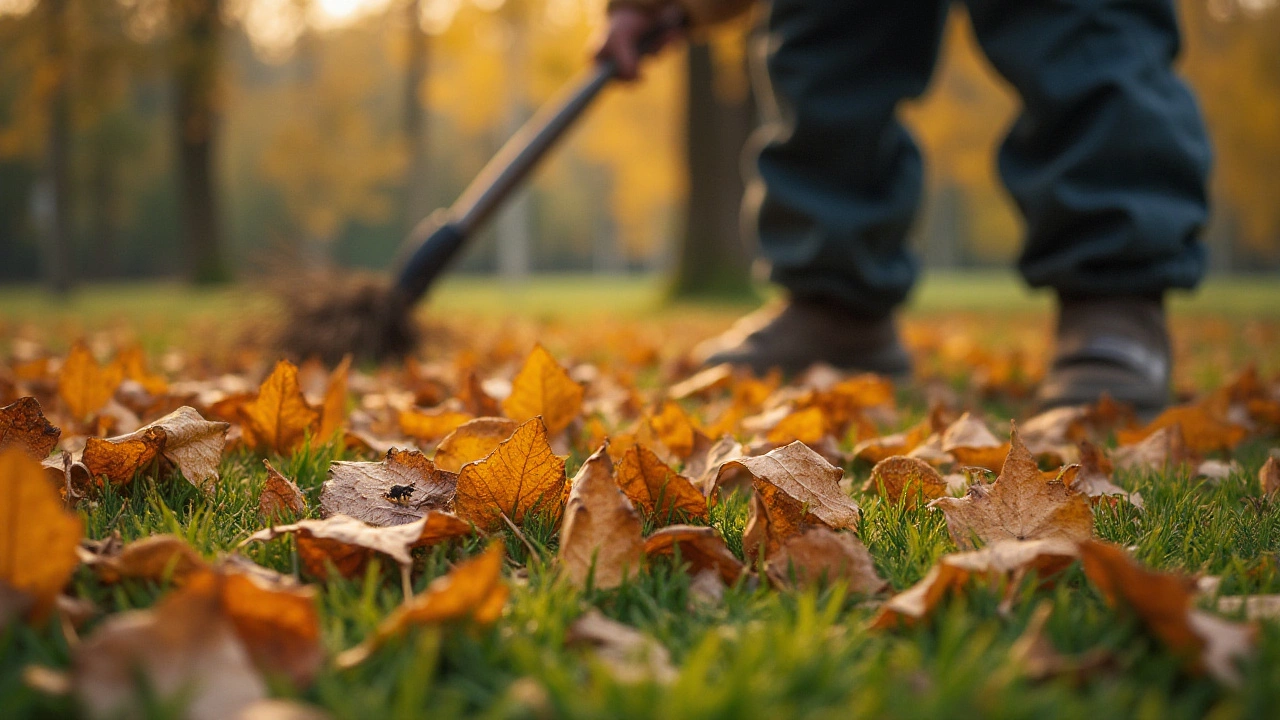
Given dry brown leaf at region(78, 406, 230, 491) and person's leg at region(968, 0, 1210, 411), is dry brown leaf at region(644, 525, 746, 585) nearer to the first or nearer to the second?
dry brown leaf at region(78, 406, 230, 491)

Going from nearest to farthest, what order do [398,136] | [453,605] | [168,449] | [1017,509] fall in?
1. [453,605]
2. [1017,509]
3. [168,449]
4. [398,136]

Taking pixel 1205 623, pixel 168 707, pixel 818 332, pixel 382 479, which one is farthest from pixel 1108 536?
pixel 818 332

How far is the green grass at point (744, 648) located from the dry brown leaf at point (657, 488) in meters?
0.07

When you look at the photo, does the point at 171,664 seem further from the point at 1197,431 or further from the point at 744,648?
the point at 1197,431

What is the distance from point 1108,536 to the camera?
3.44 ft

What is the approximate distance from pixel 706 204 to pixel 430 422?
8702mm

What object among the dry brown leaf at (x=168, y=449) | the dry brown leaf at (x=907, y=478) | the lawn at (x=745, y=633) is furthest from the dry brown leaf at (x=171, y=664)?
the dry brown leaf at (x=907, y=478)

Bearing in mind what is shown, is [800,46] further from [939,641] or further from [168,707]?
[168,707]

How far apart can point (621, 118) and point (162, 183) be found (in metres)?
16.8

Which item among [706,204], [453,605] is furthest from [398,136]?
[453,605]

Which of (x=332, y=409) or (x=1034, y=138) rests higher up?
(x=1034, y=138)

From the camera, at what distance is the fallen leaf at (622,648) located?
67 centimetres

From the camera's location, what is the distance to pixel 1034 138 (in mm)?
2086

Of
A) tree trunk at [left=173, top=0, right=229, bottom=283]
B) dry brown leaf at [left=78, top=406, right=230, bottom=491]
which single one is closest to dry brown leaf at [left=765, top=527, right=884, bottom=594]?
dry brown leaf at [left=78, top=406, right=230, bottom=491]
